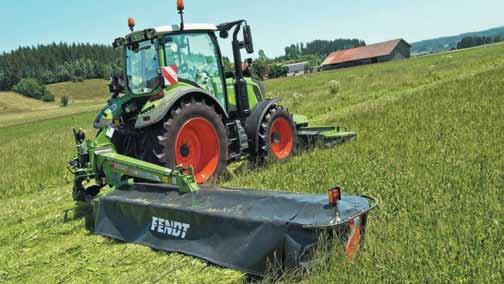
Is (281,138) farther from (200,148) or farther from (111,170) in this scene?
(111,170)

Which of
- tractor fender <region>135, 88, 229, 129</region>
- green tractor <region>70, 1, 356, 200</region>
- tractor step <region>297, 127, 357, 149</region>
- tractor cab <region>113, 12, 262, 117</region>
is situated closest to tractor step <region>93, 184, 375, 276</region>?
green tractor <region>70, 1, 356, 200</region>

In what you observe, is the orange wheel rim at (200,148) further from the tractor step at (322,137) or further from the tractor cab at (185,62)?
the tractor step at (322,137)

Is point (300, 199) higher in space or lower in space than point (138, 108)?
lower

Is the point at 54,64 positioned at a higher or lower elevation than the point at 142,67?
higher

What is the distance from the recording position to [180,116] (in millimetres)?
5953

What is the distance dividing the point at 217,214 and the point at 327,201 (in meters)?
0.93

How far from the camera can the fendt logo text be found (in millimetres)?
4227

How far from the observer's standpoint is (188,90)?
6.14m

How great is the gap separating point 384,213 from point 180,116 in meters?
2.91

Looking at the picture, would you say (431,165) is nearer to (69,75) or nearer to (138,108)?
(138,108)

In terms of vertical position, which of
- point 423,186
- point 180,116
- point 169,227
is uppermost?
point 180,116

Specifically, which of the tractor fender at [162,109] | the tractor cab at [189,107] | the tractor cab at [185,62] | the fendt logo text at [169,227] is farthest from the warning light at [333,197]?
the tractor cab at [185,62]

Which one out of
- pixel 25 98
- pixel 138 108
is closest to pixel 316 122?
pixel 138 108

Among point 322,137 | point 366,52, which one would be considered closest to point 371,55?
point 366,52
